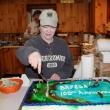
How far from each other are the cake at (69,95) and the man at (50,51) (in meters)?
0.48

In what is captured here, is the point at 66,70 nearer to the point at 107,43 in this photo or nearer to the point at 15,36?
the point at 107,43

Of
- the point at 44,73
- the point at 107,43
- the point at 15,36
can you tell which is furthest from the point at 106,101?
the point at 15,36

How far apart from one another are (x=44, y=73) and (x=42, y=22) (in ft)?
1.66

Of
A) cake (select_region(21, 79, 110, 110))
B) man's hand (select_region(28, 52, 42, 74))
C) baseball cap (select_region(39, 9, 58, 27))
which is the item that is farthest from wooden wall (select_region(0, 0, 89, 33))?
man's hand (select_region(28, 52, 42, 74))

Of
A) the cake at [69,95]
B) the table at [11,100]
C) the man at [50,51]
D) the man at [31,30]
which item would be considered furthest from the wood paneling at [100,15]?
the table at [11,100]

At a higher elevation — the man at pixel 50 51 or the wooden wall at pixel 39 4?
the wooden wall at pixel 39 4

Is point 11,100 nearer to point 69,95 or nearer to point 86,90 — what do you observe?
point 69,95

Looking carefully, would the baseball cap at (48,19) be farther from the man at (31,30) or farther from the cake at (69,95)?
the man at (31,30)

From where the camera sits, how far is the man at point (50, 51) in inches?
92.0

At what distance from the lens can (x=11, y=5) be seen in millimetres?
6121

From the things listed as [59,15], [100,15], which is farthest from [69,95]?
[59,15]

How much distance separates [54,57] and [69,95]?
3.16ft

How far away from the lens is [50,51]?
2.51 meters

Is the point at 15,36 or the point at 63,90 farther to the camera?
the point at 15,36
